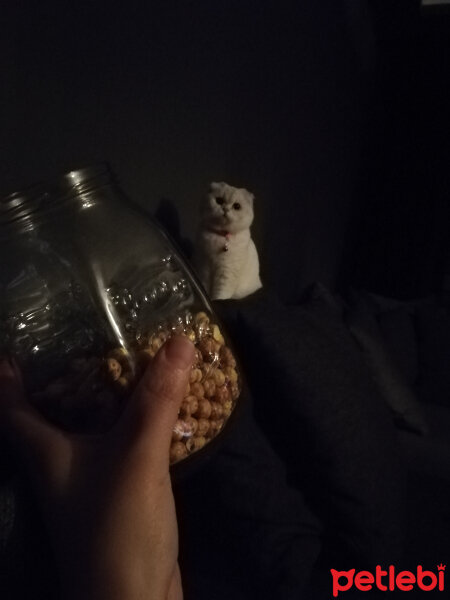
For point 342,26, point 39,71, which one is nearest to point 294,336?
point 39,71

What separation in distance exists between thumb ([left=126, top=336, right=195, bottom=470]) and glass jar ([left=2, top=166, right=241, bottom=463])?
42mm

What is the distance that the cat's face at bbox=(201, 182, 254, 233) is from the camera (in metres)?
1.16

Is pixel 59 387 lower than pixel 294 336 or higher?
higher

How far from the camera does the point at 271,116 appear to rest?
1.48 meters

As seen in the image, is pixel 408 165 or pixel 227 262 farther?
pixel 408 165

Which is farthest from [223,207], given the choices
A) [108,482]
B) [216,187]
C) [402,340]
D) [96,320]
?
[402,340]

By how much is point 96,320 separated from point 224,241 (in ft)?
2.50

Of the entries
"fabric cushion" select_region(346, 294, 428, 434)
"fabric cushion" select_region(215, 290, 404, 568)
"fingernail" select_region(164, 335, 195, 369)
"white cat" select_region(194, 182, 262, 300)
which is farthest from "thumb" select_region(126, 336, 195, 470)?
"fabric cushion" select_region(346, 294, 428, 434)

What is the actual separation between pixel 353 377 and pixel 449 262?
203cm

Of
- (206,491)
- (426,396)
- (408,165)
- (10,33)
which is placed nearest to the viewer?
(10,33)

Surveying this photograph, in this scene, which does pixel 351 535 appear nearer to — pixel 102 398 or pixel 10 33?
pixel 102 398

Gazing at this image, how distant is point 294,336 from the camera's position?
1.14m

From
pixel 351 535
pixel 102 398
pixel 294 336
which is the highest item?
pixel 102 398

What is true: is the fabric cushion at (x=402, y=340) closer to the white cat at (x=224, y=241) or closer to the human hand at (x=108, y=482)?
the white cat at (x=224, y=241)
